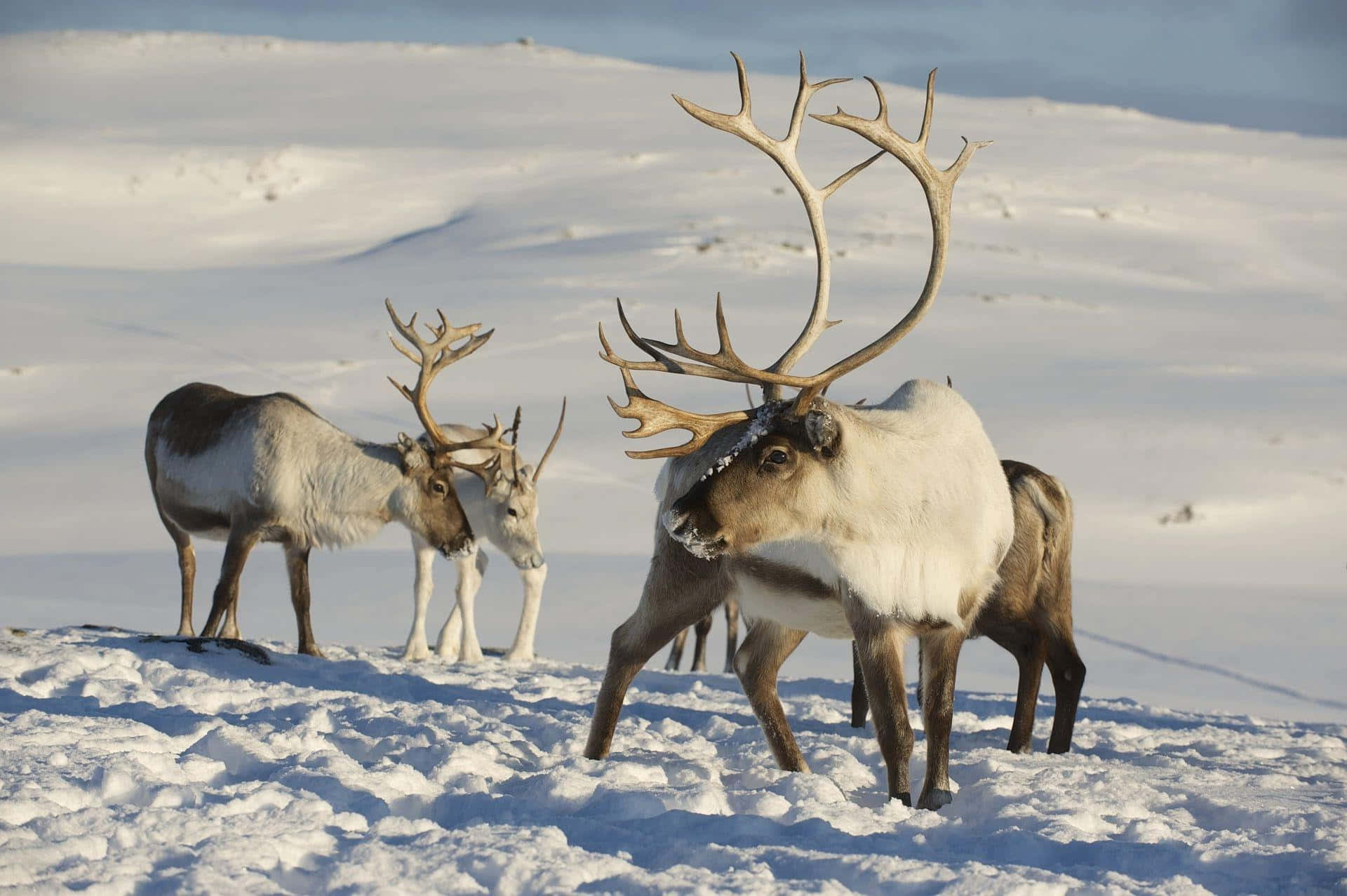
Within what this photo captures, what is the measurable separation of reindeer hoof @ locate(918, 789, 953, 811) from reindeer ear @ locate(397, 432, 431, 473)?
5693 mm

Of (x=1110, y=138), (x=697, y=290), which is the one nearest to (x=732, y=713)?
(x=697, y=290)

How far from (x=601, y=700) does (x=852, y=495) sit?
145cm

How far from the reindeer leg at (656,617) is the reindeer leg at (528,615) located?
15.1 feet

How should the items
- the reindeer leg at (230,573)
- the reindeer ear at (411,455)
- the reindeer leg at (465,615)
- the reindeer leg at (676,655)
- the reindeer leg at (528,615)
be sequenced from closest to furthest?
the reindeer leg at (230,573)
the reindeer ear at (411,455)
the reindeer leg at (465,615)
the reindeer leg at (528,615)
the reindeer leg at (676,655)

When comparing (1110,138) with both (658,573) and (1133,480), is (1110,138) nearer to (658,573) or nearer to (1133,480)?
(1133,480)

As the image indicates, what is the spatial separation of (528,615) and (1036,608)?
463 cm

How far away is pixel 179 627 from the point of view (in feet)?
35.8

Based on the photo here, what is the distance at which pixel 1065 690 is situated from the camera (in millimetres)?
7668

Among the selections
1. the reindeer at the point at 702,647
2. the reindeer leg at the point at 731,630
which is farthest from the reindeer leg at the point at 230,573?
the reindeer leg at the point at 731,630

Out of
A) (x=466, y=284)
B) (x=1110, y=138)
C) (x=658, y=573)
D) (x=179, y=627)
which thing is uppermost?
(x=1110, y=138)

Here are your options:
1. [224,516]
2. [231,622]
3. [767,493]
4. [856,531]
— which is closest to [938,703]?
[856,531]

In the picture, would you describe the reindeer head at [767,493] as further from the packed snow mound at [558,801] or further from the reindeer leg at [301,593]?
the reindeer leg at [301,593]

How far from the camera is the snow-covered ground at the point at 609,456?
5008 mm

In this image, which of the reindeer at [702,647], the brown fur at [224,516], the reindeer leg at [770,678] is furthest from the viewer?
the reindeer at [702,647]
